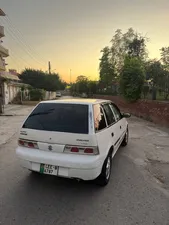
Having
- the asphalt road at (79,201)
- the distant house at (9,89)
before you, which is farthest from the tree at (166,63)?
the distant house at (9,89)

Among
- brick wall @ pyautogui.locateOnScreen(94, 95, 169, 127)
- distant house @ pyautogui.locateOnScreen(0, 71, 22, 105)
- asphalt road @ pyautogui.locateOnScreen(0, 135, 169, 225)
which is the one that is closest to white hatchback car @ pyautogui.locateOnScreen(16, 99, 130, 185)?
asphalt road @ pyautogui.locateOnScreen(0, 135, 169, 225)

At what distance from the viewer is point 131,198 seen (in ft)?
10.1

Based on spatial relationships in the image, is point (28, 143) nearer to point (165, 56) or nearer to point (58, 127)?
point (58, 127)

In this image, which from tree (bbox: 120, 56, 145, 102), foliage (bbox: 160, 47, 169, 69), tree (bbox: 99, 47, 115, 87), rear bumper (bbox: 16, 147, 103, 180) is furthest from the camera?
tree (bbox: 99, 47, 115, 87)

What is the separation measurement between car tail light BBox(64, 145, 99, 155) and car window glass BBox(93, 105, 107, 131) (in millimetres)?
365

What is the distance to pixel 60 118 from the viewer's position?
339 centimetres

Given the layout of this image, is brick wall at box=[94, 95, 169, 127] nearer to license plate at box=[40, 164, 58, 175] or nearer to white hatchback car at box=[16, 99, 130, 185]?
white hatchback car at box=[16, 99, 130, 185]

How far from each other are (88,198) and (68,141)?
3.30 feet

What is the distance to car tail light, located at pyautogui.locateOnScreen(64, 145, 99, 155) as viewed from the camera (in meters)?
3.00

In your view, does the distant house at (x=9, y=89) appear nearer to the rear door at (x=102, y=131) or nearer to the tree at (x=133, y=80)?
the tree at (x=133, y=80)

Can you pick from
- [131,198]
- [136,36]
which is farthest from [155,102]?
[136,36]

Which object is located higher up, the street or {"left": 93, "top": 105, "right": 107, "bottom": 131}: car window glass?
{"left": 93, "top": 105, "right": 107, "bottom": 131}: car window glass

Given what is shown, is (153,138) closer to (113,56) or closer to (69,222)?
(69,222)

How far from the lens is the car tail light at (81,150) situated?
300 cm
